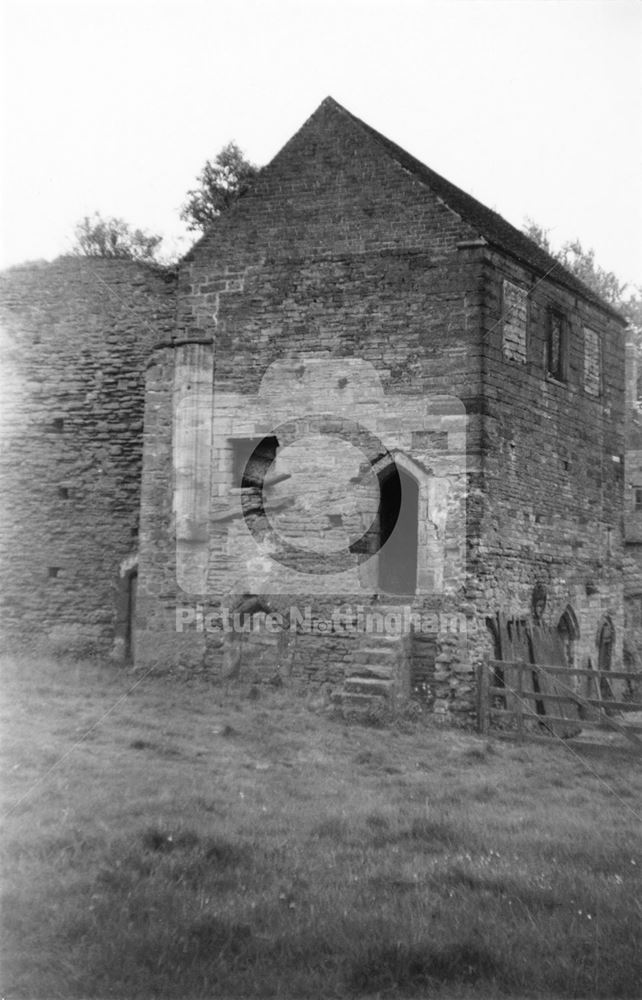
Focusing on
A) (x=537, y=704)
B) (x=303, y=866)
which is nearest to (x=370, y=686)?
(x=537, y=704)

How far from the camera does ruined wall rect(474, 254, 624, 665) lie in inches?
610

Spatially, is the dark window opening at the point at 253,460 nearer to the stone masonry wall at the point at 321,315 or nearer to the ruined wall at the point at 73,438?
the stone masonry wall at the point at 321,315

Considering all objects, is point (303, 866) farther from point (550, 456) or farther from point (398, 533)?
point (550, 456)

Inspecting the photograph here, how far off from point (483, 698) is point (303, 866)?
23.1ft

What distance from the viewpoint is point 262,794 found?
30.8ft

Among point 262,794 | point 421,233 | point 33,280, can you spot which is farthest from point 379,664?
point 33,280

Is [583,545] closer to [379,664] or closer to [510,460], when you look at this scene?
[510,460]

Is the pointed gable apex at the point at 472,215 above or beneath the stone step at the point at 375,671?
above

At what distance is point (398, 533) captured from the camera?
56.7ft

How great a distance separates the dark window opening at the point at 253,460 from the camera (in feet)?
52.6

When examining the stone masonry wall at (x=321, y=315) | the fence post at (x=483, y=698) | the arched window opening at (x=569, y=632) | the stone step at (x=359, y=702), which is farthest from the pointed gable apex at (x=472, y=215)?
the stone step at (x=359, y=702)

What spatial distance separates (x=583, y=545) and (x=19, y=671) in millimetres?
9937

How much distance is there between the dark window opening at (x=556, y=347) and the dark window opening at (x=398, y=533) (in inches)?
127

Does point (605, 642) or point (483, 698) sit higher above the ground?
point (605, 642)
